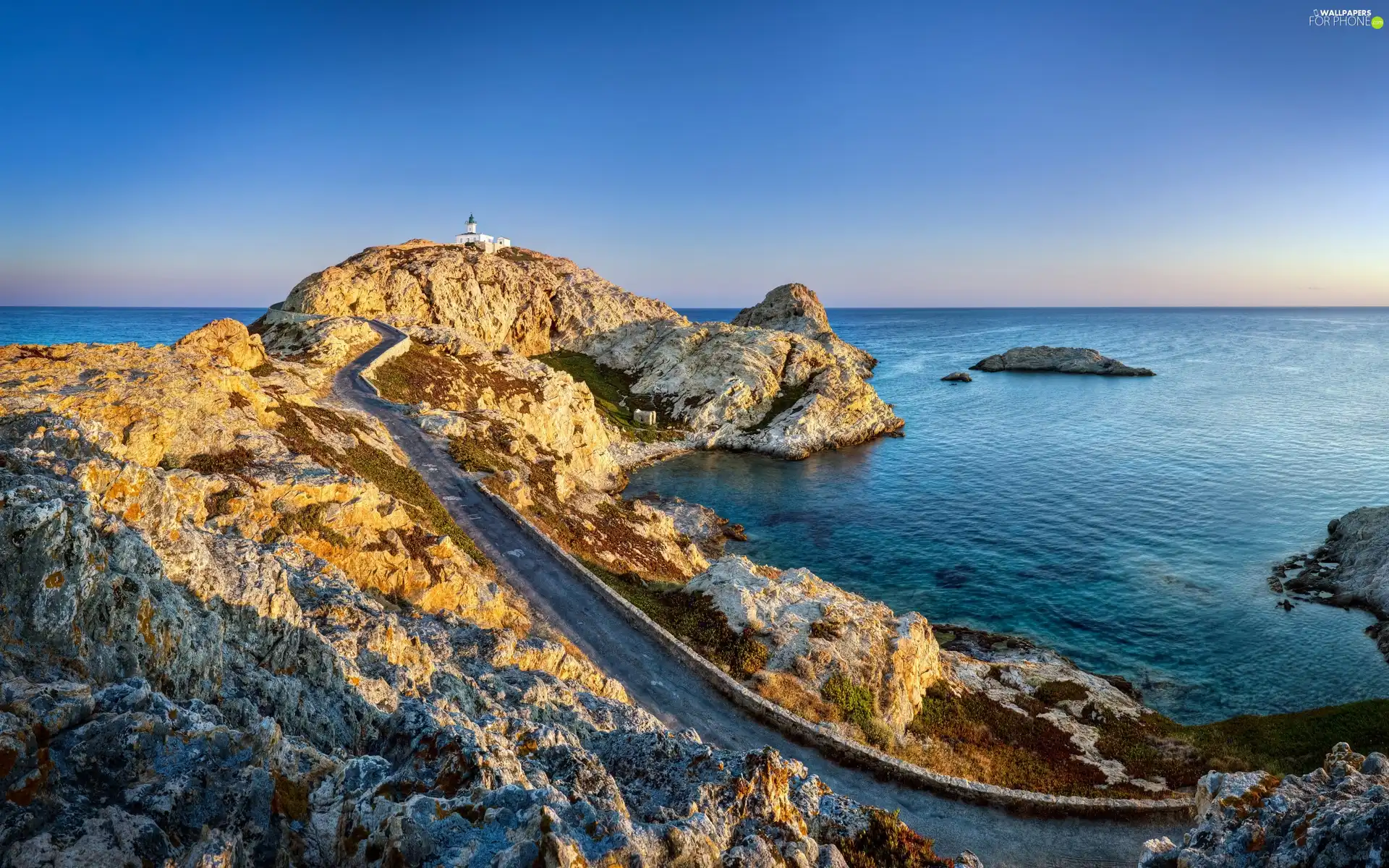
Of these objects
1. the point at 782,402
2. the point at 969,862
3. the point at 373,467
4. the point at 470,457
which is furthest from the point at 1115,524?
the point at 373,467

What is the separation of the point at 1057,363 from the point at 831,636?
6923 inches

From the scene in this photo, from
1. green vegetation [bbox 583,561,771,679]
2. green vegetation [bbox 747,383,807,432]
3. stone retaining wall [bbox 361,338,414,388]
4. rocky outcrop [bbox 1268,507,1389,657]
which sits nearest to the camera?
green vegetation [bbox 583,561,771,679]

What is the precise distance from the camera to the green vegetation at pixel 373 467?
31.7m

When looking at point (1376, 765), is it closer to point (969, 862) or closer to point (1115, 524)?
point (969, 862)

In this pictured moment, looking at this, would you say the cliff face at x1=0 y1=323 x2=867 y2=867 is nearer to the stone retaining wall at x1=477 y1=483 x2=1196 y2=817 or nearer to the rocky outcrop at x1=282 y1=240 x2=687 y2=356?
the stone retaining wall at x1=477 y1=483 x2=1196 y2=817

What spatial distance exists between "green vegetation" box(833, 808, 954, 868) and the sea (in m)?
31.3

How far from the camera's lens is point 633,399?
104 metres

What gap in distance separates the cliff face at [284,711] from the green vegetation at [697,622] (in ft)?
20.9

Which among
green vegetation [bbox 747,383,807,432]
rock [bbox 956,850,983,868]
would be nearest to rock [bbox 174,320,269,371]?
rock [bbox 956,850,983,868]

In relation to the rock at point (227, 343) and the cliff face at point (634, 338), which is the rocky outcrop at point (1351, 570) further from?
the rock at point (227, 343)

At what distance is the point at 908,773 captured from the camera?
2262 centimetres

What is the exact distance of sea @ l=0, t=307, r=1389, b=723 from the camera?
133 feet

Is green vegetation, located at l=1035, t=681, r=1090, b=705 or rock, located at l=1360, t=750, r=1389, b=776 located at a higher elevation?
rock, located at l=1360, t=750, r=1389, b=776

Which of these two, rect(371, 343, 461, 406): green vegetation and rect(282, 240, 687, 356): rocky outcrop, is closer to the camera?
rect(371, 343, 461, 406): green vegetation
